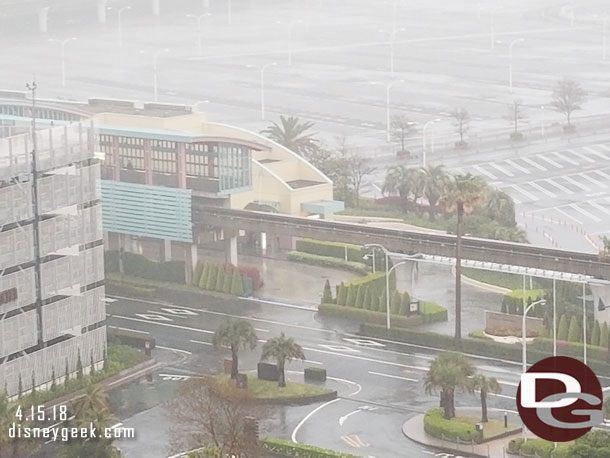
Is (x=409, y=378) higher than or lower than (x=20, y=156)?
lower

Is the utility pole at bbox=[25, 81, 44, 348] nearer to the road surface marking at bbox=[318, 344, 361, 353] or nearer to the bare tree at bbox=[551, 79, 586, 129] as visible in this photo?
the road surface marking at bbox=[318, 344, 361, 353]

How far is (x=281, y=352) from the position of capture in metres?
91.4

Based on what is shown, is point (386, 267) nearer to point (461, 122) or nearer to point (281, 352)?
point (281, 352)

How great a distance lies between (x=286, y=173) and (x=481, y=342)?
3292 centimetres

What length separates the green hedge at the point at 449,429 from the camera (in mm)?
83250

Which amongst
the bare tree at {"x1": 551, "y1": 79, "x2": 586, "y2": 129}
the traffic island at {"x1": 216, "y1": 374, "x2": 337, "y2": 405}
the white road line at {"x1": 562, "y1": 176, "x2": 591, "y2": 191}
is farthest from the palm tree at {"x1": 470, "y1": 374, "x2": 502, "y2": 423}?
the bare tree at {"x1": 551, "y1": 79, "x2": 586, "y2": 129}

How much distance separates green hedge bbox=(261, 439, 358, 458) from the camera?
8094cm

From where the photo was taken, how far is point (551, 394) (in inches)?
3273

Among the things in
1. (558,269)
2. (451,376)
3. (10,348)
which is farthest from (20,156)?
(558,269)

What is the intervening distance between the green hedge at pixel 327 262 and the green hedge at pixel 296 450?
33983 mm

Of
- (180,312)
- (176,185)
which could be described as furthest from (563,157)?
(180,312)

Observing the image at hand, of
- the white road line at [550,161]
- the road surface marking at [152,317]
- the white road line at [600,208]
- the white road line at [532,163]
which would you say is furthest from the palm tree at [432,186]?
the white road line at [550,161]

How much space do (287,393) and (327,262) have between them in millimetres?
28346

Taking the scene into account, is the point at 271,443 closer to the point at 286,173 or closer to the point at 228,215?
the point at 228,215
